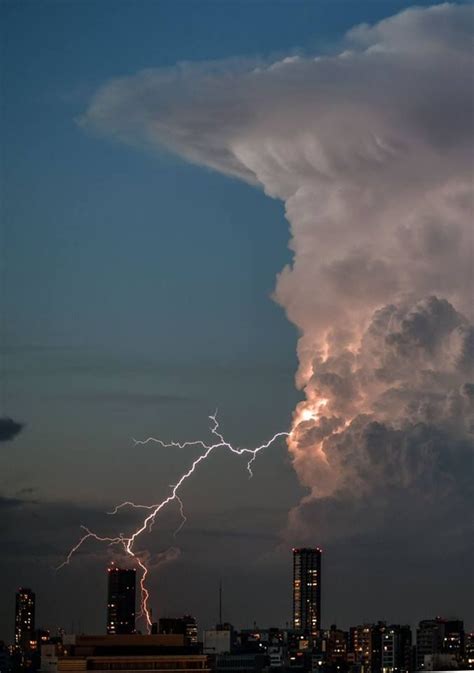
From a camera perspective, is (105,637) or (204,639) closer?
(105,637)

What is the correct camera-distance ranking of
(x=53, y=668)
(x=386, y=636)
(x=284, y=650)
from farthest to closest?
(x=386, y=636), (x=284, y=650), (x=53, y=668)

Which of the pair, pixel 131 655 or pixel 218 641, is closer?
pixel 131 655

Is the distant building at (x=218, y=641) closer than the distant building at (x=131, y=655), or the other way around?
the distant building at (x=131, y=655)

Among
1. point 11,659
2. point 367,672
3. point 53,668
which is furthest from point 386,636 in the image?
point 53,668

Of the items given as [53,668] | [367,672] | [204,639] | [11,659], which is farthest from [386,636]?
[53,668]

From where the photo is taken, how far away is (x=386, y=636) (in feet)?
512

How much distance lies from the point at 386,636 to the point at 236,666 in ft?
76.8

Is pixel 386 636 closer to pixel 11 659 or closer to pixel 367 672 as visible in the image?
pixel 367 672

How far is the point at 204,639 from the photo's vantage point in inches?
5566

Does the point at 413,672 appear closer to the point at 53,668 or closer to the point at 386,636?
the point at 386,636

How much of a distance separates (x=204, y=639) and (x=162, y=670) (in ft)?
182

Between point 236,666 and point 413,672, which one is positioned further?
point 413,672

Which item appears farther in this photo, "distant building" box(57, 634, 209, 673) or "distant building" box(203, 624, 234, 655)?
"distant building" box(203, 624, 234, 655)

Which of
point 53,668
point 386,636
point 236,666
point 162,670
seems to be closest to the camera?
point 162,670
